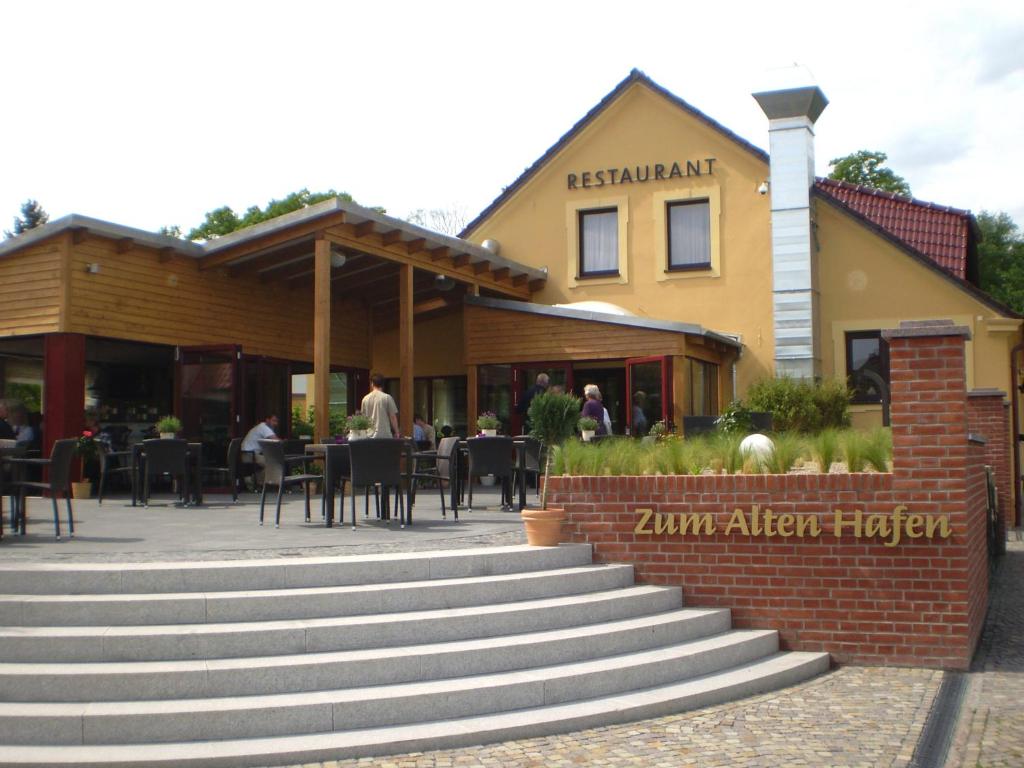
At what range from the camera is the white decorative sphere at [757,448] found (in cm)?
823

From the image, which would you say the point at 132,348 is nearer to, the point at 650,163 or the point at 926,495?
the point at 650,163

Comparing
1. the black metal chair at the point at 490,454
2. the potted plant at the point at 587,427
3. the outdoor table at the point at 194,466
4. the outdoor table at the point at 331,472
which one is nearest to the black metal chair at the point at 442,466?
the outdoor table at the point at 331,472

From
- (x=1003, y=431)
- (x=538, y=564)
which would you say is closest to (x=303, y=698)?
(x=538, y=564)

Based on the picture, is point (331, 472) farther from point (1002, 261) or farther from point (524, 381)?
point (1002, 261)

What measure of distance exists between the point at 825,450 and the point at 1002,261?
40.5m

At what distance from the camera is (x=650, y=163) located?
20156 millimetres

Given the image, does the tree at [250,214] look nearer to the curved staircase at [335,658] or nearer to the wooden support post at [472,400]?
the wooden support post at [472,400]

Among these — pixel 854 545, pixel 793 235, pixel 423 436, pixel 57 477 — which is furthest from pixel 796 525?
pixel 793 235

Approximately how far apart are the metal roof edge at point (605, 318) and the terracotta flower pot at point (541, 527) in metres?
8.82

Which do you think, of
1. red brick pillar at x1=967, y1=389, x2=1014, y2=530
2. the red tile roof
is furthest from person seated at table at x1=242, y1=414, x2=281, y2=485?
the red tile roof

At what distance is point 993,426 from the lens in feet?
45.8

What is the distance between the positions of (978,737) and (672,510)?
2862 millimetres

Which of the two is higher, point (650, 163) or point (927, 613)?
point (650, 163)

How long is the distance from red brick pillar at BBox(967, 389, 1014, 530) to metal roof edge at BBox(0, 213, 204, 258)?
441 inches
